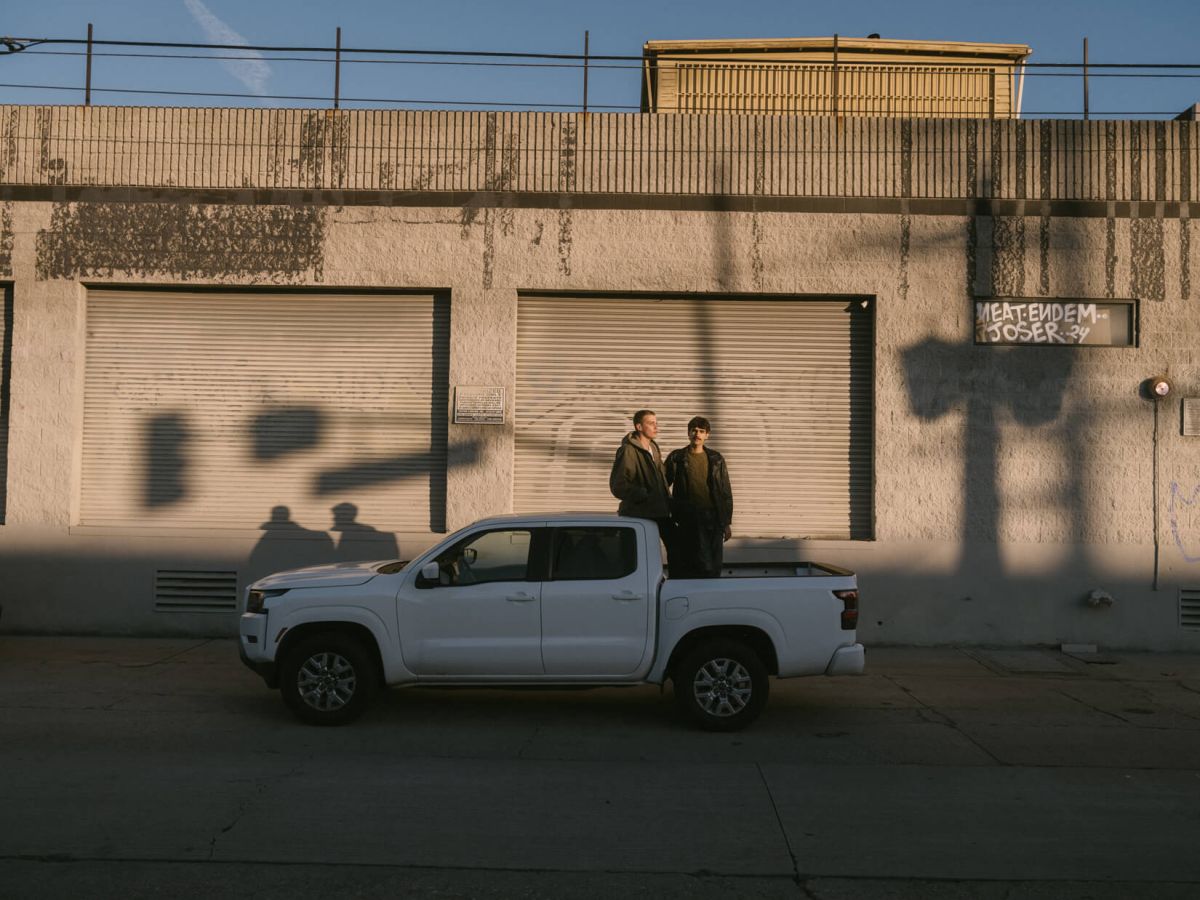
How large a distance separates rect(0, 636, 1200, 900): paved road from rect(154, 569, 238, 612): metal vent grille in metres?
2.18

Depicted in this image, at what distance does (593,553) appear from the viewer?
8.09m

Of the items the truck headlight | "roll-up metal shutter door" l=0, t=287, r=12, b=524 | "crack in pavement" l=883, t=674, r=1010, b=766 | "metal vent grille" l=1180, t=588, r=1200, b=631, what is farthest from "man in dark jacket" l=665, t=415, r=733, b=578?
"roll-up metal shutter door" l=0, t=287, r=12, b=524

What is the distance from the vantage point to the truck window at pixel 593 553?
8016mm

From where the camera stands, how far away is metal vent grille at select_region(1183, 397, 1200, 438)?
1208 cm

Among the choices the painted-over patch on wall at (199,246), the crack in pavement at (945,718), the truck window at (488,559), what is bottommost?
the crack in pavement at (945,718)

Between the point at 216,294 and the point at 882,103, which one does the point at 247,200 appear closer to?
the point at 216,294

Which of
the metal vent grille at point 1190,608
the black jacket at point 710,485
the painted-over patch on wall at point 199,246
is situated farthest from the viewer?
the painted-over patch on wall at point 199,246

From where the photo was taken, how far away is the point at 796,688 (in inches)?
384

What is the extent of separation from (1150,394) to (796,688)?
18.4ft

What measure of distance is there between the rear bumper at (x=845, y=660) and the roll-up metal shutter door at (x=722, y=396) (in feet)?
14.9

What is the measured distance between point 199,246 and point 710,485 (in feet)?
21.6

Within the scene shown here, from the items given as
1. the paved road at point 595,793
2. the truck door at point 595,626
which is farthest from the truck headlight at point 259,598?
the truck door at point 595,626

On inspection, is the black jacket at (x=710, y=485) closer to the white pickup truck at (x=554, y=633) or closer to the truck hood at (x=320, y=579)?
the white pickup truck at (x=554, y=633)

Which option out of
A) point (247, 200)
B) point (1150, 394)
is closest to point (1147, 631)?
point (1150, 394)
